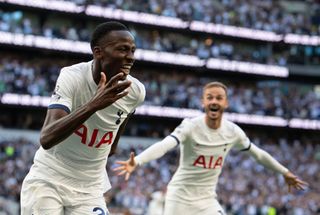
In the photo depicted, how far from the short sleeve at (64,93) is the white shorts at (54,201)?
75cm

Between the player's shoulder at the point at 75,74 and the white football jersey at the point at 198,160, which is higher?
the player's shoulder at the point at 75,74

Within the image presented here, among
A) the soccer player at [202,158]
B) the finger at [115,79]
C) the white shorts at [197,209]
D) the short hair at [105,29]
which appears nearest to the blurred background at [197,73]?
the soccer player at [202,158]

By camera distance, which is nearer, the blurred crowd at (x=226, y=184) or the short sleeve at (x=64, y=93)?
the short sleeve at (x=64, y=93)

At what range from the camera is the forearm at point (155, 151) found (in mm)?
8078

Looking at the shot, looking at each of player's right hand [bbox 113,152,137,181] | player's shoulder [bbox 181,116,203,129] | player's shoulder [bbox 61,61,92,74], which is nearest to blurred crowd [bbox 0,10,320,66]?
player's shoulder [bbox 181,116,203,129]

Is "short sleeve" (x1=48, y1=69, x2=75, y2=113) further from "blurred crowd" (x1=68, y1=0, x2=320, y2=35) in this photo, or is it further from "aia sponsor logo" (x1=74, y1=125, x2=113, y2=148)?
"blurred crowd" (x1=68, y1=0, x2=320, y2=35)

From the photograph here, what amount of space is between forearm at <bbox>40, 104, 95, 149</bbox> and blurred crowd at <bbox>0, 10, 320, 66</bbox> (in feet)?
106

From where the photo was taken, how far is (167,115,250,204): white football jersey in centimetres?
877

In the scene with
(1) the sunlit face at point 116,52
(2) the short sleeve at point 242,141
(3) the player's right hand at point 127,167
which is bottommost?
(3) the player's right hand at point 127,167

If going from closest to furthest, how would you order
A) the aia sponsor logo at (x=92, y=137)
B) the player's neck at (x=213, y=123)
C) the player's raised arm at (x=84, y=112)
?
1. the player's raised arm at (x=84, y=112)
2. the aia sponsor logo at (x=92, y=137)
3. the player's neck at (x=213, y=123)

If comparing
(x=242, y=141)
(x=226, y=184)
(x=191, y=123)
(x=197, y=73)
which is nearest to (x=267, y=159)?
(x=242, y=141)

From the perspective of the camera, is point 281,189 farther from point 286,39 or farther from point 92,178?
point 92,178

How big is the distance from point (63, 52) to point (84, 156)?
3282 centimetres

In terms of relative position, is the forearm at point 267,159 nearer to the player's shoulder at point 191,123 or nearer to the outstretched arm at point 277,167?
the outstretched arm at point 277,167
